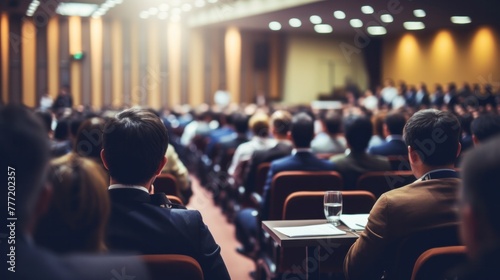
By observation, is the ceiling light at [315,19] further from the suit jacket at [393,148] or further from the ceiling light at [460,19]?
the suit jacket at [393,148]

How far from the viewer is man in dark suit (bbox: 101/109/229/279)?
1820 millimetres

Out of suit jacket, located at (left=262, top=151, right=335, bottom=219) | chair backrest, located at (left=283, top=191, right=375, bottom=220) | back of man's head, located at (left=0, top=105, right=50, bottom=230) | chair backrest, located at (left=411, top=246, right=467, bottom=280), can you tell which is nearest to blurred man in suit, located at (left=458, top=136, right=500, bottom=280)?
chair backrest, located at (left=411, top=246, right=467, bottom=280)

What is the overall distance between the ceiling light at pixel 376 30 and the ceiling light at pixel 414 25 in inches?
29.2

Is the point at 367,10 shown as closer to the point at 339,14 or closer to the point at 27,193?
the point at 339,14

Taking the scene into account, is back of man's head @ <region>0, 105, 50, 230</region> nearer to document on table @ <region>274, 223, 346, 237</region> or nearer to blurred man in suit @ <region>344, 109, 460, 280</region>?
blurred man in suit @ <region>344, 109, 460, 280</region>

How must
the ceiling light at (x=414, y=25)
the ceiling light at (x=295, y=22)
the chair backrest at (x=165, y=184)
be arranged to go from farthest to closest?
the ceiling light at (x=414, y=25)
the ceiling light at (x=295, y=22)
the chair backrest at (x=165, y=184)

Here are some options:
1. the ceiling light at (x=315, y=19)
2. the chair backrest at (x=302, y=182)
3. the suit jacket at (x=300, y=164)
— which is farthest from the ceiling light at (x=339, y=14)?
the chair backrest at (x=302, y=182)

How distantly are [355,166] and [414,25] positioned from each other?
43.7 ft

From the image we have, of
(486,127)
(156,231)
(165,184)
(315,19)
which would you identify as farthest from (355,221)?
(315,19)

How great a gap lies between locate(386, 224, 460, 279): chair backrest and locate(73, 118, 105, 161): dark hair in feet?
5.56

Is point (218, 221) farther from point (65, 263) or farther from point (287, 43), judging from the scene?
point (287, 43)

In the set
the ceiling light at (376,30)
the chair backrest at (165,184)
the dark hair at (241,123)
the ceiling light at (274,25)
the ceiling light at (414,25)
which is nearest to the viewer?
the chair backrest at (165,184)

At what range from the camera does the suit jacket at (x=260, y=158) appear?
445 cm

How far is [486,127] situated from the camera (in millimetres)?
3734
